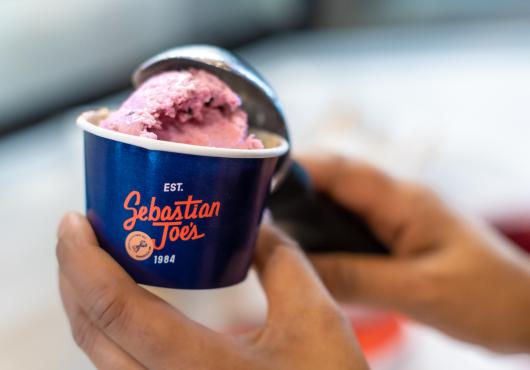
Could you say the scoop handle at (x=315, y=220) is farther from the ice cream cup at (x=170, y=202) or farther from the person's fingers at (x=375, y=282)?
the ice cream cup at (x=170, y=202)

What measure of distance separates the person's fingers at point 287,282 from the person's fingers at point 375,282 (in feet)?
0.52

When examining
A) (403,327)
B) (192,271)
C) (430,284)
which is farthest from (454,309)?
(192,271)

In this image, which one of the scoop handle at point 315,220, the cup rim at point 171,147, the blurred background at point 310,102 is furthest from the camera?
the blurred background at point 310,102

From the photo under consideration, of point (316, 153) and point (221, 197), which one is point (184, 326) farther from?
point (316, 153)

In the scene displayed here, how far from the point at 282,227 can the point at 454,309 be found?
241mm

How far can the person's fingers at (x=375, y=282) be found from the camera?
2.47 ft

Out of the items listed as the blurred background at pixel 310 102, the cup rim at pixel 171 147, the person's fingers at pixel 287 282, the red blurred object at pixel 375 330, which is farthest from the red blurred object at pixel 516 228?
the cup rim at pixel 171 147

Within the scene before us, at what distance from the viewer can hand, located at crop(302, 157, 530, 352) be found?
766 mm

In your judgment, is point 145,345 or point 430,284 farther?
point 430,284

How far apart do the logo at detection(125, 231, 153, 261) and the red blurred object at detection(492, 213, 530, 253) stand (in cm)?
83

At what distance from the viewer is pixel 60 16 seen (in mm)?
1142

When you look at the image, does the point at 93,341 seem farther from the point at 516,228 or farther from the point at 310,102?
the point at 310,102

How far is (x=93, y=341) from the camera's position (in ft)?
1.66

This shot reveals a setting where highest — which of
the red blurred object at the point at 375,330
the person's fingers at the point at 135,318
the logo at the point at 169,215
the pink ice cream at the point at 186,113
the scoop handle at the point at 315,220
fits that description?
the pink ice cream at the point at 186,113
